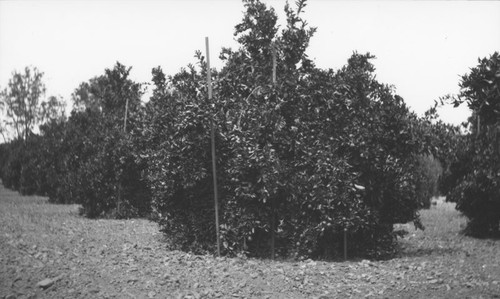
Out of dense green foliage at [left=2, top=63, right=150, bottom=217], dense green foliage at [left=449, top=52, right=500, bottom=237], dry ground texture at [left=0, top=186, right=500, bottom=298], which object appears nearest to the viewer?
dry ground texture at [left=0, top=186, right=500, bottom=298]

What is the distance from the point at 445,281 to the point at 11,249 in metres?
6.99

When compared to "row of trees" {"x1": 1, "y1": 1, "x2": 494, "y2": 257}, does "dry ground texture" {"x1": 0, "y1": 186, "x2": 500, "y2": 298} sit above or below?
below

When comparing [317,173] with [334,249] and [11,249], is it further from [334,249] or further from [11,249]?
[11,249]

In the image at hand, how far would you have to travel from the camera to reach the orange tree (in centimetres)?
869

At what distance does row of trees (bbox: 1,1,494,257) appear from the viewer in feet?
28.6

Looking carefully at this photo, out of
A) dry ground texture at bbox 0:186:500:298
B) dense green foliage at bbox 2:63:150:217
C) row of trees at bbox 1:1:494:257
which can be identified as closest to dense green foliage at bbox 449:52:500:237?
row of trees at bbox 1:1:494:257

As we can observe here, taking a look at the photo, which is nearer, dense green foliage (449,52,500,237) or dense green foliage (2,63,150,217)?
dense green foliage (449,52,500,237)

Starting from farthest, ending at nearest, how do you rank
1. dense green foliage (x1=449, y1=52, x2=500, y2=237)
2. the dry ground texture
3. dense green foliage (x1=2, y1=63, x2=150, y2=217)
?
dense green foliage (x1=2, y1=63, x2=150, y2=217)
dense green foliage (x1=449, y1=52, x2=500, y2=237)
the dry ground texture

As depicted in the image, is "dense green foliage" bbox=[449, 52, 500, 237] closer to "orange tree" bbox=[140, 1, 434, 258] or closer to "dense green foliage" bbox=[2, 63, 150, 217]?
"orange tree" bbox=[140, 1, 434, 258]

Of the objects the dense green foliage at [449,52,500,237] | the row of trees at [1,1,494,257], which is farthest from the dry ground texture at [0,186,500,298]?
the dense green foliage at [449,52,500,237]

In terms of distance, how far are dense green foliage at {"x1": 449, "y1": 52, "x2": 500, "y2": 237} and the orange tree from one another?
118cm

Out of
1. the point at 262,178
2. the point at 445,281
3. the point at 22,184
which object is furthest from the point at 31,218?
the point at 22,184

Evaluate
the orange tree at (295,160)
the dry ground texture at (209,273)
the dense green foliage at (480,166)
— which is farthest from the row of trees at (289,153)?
the dense green foliage at (480,166)

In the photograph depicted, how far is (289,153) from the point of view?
909cm
